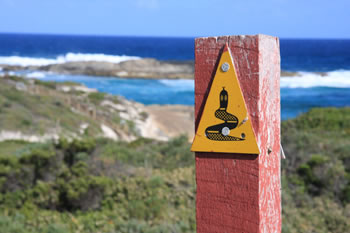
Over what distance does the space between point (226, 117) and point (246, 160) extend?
0.61 feet

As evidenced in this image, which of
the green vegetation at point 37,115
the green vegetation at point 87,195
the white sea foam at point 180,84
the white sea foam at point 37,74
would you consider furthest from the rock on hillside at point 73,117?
the white sea foam at point 37,74

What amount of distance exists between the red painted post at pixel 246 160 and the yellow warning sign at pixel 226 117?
0.03m

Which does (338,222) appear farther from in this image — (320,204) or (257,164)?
(257,164)

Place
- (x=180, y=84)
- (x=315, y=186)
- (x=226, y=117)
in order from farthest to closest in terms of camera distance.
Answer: (x=180, y=84) → (x=315, y=186) → (x=226, y=117)

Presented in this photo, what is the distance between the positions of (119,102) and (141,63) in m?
38.1

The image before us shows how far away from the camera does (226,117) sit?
1472 millimetres

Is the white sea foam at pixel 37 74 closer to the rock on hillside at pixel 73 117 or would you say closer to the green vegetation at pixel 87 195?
the rock on hillside at pixel 73 117

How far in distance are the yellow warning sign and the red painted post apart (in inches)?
1.1

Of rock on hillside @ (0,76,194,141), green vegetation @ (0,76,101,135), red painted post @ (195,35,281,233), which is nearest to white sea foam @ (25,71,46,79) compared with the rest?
rock on hillside @ (0,76,194,141)

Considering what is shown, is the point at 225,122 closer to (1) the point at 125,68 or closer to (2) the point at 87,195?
(2) the point at 87,195

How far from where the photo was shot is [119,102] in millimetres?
28766

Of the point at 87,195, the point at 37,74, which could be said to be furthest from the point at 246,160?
the point at 37,74

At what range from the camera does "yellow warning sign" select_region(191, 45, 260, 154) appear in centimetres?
145

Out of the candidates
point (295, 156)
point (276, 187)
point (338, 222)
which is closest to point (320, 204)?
point (338, 222)
